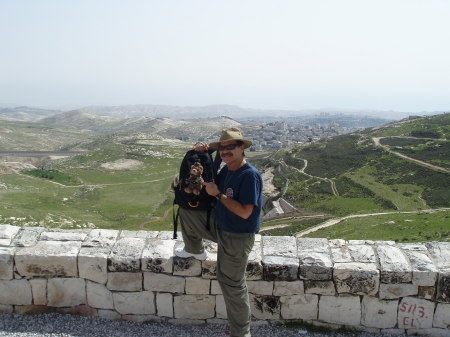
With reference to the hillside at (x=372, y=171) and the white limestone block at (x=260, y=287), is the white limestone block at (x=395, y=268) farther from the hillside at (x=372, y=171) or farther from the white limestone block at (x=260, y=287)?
the hillside at (x=372, y=171)

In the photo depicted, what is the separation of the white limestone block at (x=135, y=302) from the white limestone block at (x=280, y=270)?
169 cm

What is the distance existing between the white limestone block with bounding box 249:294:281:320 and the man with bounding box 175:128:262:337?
57cm

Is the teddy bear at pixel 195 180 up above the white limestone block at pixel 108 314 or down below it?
above

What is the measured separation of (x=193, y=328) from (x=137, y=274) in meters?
1.11

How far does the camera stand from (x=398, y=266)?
516 cm

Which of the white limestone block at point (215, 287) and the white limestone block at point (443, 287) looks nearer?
the white limestone block at point (443, 287)

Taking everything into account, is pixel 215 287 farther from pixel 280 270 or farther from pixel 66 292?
pixel 66 292

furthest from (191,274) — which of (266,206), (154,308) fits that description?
(266,206)

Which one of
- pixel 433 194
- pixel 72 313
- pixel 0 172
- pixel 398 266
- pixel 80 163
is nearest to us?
pixel 398 266

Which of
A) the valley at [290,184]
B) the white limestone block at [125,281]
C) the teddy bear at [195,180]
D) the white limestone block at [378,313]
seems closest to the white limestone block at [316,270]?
the white limestone block at [378,313]

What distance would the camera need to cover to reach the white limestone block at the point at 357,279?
201 inches

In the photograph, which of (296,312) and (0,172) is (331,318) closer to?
(296,312)

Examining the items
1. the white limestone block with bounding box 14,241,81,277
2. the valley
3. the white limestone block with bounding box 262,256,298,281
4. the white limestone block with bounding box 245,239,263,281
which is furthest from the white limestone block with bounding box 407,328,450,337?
the valley

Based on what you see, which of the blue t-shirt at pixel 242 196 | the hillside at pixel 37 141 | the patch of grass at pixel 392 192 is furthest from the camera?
the hillside at pixel 37 141
